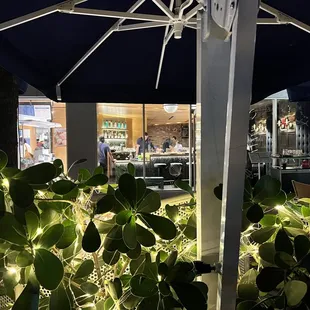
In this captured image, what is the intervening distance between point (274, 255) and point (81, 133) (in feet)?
22.6

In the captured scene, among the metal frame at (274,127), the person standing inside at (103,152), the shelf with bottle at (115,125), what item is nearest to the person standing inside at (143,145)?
the shelf with bottle at (115,125)

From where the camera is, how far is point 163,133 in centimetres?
886

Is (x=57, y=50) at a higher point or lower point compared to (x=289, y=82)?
higher

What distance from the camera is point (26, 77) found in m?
1.64

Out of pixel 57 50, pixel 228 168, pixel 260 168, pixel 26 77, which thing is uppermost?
pixel 57 50

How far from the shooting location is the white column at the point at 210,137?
2.52 ft

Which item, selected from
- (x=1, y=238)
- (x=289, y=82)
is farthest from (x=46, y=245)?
(x=289, y=82)

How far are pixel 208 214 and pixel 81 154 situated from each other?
6737 millimetres

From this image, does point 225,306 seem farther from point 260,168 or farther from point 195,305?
point 260,168

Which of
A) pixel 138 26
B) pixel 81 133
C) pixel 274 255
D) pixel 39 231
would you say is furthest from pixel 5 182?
pixel 81 133

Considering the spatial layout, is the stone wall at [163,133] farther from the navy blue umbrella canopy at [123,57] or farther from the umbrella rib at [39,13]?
the umbrella rib at [39,13]

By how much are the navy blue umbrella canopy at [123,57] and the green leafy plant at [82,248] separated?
88 cm

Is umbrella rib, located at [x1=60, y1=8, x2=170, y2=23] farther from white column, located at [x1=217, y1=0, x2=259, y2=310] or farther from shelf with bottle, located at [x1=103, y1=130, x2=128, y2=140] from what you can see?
shelf with bottle, located at [x1=103, y1=130, x2=128, y2=140]

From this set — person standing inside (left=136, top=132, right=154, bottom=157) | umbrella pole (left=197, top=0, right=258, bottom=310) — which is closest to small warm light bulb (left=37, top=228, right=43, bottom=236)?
umbrella pole (left=197, top=0, right=258, bottom=310)
